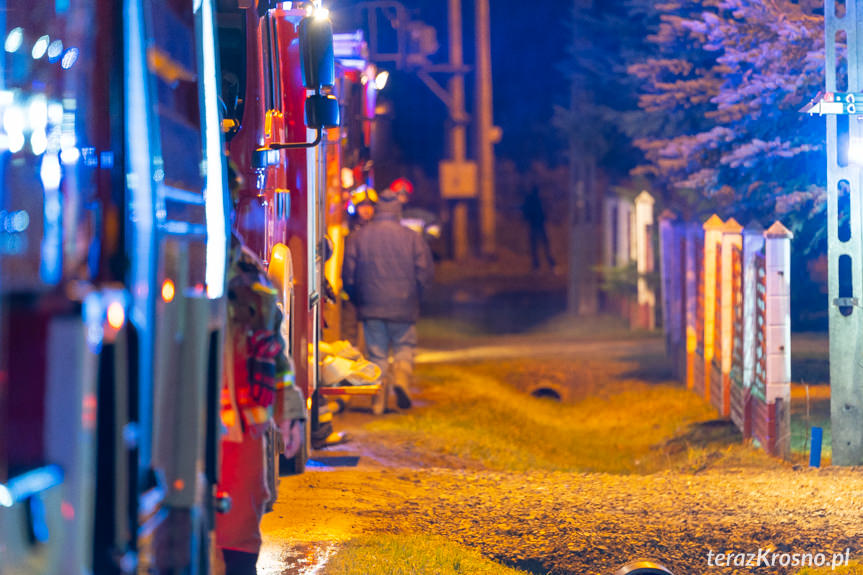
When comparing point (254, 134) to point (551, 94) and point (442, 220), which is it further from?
point (551, 94)

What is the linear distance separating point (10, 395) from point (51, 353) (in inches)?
6.5

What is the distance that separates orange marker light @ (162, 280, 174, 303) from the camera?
3.55m

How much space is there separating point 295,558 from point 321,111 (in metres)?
2.21

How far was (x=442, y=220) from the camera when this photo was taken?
4444cm

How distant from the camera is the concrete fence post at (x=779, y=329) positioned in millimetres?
8359

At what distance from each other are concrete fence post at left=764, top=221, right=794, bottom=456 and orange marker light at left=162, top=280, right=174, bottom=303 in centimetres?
584

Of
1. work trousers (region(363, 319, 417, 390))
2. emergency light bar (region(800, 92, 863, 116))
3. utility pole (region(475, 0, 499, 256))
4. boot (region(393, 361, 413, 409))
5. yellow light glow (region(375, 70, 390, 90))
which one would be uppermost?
utility pole (region(475, 0, 499, 256))

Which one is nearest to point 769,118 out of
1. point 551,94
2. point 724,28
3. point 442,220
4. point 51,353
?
point 724,28

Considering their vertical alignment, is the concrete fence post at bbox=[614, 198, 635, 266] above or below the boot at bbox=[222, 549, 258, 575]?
above

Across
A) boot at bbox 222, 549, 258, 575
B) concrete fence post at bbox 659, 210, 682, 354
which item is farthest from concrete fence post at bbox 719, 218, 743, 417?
boot at bbox 222, 549, 258, 575

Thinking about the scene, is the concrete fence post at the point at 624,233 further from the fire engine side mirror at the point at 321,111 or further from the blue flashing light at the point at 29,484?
the blue flashing light at the point at 29,484

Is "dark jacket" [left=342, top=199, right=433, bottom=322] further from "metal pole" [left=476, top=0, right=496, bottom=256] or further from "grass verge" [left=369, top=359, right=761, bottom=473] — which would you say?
"metal pole" [left=476, top=0, right=496, bottom=256]

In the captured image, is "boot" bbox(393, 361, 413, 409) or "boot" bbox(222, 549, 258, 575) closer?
"boot" bbox(222, 549, 258, 575)

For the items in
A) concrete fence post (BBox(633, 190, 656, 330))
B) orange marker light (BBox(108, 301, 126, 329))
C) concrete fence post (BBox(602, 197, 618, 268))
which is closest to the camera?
orange marker light (BBox(108, 301, 126, 329))
